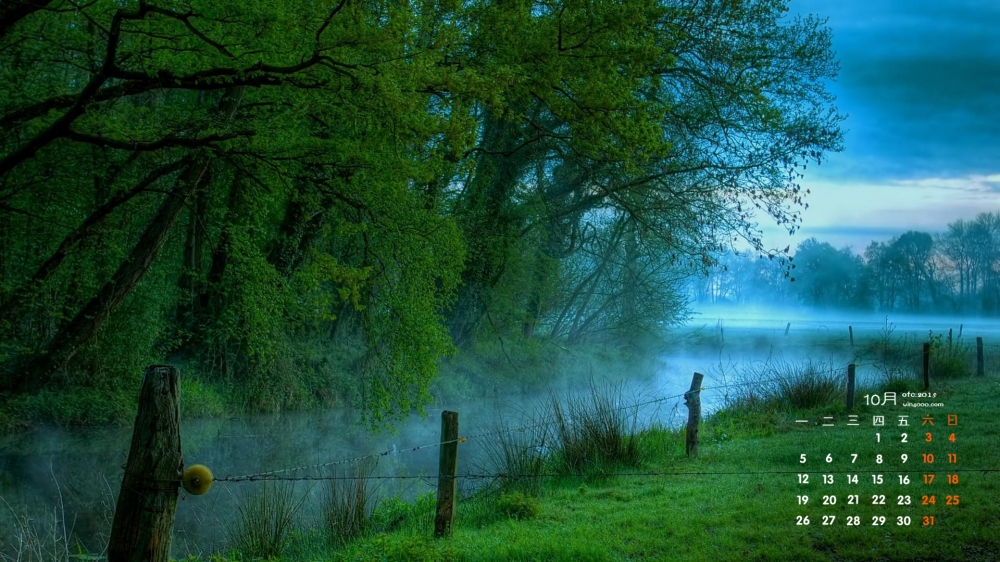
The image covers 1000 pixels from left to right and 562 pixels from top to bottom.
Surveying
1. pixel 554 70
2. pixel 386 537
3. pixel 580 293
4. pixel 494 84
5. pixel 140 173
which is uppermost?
pixel 554 70

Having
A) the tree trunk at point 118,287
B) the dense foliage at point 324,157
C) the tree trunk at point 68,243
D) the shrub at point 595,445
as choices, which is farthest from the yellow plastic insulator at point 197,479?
the tree trunk at point 68,243

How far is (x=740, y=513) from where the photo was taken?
241 inches

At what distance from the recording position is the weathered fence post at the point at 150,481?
387cm

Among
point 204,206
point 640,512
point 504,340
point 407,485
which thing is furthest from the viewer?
point 504,340

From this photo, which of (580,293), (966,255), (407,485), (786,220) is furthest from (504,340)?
(966,255)

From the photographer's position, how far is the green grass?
5.20m

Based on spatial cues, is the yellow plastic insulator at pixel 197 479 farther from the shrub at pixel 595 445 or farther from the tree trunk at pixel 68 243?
the tree trunk at pixel 68 243

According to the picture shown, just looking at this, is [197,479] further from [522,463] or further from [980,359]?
[980,359]

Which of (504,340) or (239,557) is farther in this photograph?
(504,340)

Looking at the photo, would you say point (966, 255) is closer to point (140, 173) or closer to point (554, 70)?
point (554, 70)

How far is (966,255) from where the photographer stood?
90.5ft

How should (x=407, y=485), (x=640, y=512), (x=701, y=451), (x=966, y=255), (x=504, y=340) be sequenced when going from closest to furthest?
(x=640, y=512) < (x=701, y=451) < (x=407, y=485) < (x=504, y=340) < (x=966, y=255)

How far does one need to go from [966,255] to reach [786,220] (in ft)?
57.2
